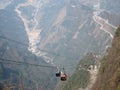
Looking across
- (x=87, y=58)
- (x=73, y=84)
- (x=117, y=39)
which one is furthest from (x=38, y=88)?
(x=117, y=39)

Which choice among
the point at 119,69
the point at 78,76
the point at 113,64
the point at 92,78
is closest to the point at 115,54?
the point at 113,64

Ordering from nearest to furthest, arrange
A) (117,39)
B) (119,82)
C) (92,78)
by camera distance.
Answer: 1. (119,82)
2. (117,39)
3. (92,78)

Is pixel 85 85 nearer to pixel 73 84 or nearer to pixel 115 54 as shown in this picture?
pixel 73 84

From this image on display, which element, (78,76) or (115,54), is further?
(78,76)

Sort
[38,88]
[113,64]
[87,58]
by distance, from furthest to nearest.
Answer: [38,88], [87,58], [113,64]

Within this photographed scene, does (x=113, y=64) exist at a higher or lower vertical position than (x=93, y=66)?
higher

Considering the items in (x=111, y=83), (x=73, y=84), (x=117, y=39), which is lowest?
(x=73, y=84)

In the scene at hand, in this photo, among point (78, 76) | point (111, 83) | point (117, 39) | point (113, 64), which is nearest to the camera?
point (111, 83)

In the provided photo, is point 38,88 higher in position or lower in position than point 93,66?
lower

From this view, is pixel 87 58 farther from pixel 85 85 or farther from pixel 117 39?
pixel 117 39
